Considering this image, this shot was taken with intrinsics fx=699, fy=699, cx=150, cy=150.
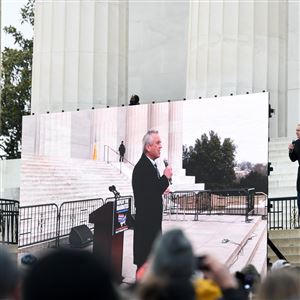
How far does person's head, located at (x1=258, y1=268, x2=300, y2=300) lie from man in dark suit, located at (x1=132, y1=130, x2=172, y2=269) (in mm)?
7424

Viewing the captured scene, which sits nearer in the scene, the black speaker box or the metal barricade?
the black speaker box

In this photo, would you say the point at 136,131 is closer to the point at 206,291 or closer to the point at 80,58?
the point at 80,58

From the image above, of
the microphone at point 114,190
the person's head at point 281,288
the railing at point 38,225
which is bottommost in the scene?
the railing at point 38,225

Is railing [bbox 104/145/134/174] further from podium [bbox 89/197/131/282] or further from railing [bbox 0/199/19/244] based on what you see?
railing [bbox 0/199/19/244]

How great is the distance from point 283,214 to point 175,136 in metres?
4.23

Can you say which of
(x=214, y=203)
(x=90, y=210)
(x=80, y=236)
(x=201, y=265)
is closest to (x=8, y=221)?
(x=90, y=210)

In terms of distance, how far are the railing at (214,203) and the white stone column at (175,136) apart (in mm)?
480

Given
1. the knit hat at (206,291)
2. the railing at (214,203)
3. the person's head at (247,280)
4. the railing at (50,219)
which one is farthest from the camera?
the railing at (50,219)

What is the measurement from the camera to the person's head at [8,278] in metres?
2.97

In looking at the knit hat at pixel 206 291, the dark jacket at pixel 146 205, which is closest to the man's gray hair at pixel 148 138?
the dark jacket at pixel 146 205

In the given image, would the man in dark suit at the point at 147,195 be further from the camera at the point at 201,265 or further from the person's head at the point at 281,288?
the person's head at the point at 281,288

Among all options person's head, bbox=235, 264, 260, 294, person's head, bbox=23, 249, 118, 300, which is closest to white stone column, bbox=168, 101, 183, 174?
person's head, bbox=235, 264, 260, 294

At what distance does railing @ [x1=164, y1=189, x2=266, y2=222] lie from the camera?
10.2m

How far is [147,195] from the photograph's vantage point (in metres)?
11.2
